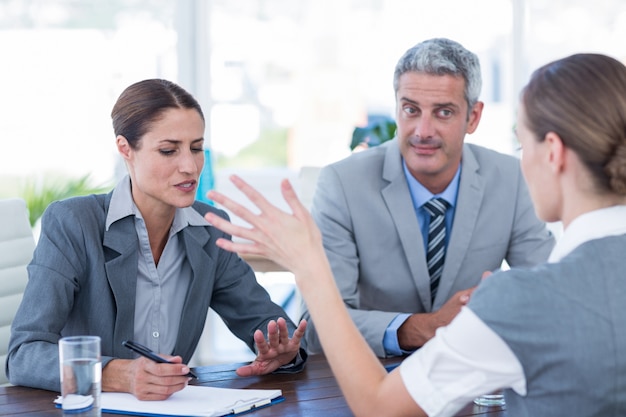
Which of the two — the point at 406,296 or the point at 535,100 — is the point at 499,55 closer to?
the point at 406,296

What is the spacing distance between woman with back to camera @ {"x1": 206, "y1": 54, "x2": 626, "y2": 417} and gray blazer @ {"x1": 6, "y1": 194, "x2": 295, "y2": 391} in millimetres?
645

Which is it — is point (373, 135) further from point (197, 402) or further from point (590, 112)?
point (590, 112)

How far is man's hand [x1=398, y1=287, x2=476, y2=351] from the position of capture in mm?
2205

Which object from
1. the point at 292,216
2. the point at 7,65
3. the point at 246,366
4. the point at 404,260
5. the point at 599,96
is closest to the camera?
the point at 599,96

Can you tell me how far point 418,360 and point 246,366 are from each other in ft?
2.40

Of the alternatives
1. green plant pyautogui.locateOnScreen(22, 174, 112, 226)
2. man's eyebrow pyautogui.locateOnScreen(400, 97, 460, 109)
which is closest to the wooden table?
man's eyebrow pyautogui.locateOnScreen(400, 97, 460, 109)

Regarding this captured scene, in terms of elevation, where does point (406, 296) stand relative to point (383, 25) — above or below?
below

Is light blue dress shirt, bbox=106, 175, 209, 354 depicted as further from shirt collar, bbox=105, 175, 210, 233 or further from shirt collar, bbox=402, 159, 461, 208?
shirt collar, bbox=402, 159, 461, 208

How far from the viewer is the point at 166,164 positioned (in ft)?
7.56

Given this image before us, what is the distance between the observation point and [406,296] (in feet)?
8.54

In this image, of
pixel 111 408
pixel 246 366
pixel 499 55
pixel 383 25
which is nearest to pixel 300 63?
pixel 383 25

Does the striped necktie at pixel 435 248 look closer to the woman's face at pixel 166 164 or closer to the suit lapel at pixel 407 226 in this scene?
the suit lapel at pixel 407 226

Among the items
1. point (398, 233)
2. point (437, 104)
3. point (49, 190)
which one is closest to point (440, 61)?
point (437, 104)

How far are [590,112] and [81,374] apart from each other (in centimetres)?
92
